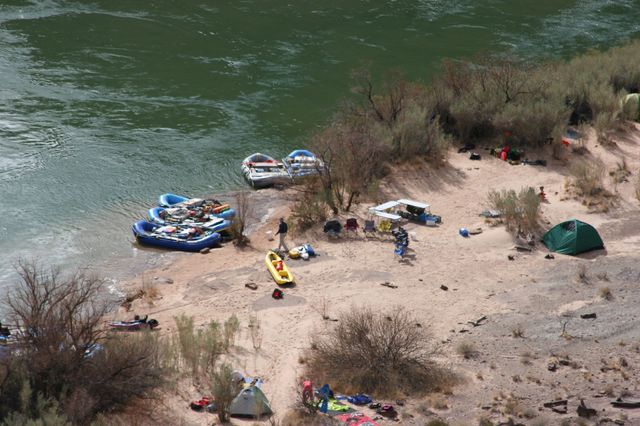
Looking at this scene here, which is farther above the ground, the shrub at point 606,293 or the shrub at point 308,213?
the shrub at point 606,293

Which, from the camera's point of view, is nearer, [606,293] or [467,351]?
[467,351]

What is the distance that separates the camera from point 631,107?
3056cm

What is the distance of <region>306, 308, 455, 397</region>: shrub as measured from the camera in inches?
604

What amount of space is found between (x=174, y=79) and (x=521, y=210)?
18.1 m

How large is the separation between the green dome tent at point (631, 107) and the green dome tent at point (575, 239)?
10166 millimetres

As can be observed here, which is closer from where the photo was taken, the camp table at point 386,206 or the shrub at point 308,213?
the shrub at point 308,213

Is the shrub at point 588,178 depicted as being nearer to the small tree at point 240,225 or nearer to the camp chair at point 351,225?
the camp chair at point 351,225

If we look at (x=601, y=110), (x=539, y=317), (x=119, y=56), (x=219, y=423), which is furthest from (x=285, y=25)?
(x=219, y=423)

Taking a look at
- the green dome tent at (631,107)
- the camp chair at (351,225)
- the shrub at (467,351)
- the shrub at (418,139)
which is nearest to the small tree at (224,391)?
the shrub at (467,351)

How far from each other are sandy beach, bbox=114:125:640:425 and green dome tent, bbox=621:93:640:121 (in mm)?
3713

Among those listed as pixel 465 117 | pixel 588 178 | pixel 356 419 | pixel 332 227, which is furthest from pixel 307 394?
pixel 465 117

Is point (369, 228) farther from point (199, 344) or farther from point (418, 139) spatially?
point (199, 344)

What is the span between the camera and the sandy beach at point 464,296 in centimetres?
1498

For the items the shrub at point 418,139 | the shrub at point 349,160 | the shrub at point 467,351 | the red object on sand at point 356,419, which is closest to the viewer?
the red object on sand at point 356,419
